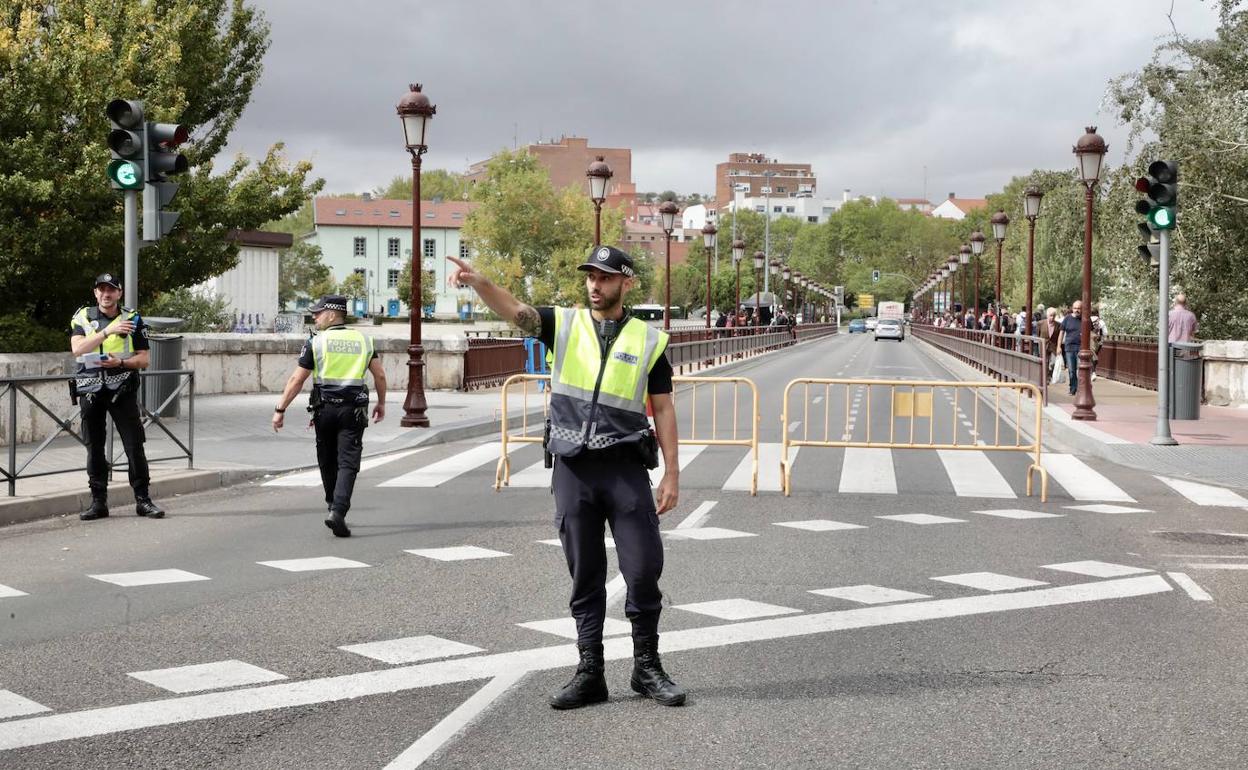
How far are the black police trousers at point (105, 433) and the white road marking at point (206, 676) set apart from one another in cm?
519

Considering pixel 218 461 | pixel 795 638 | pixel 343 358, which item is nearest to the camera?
pixel 795 638

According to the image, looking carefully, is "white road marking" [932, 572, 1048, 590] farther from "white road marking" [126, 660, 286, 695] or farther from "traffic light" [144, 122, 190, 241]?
"traffic light" [144, 122, 190, 241]

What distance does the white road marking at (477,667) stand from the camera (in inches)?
206

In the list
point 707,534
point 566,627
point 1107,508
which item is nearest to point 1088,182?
point 1107,508

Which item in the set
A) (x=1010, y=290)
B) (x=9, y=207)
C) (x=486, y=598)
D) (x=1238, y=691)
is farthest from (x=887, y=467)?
(x=1010, y=290)

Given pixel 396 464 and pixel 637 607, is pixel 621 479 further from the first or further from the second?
pixel 396 464

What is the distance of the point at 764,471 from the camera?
14.7 m

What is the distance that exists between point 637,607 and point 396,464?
33.8ft

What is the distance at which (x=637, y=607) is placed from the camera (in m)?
5.55

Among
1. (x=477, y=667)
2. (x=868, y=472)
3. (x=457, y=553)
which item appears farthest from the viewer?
(x=868, y=472)

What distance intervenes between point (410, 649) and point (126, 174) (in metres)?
7.51

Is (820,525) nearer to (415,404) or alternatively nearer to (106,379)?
(106,379)

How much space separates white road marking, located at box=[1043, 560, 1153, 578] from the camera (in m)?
8.78

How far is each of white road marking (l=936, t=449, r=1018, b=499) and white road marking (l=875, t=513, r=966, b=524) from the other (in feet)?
5.27
